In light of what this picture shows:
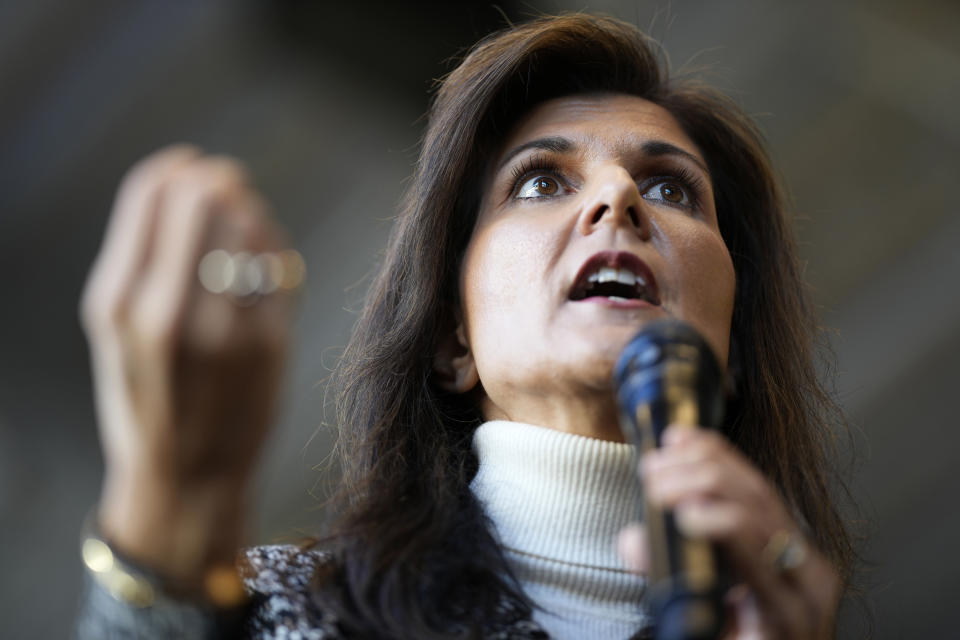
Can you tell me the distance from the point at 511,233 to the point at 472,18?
7.34 feet

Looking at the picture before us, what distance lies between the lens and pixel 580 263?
1629 millimetres

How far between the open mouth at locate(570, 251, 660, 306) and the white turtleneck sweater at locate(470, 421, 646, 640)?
223 millimetres

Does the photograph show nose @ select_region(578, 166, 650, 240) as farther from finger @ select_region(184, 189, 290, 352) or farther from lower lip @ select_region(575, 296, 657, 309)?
finger @ select_region(184, 189, 290, 352)

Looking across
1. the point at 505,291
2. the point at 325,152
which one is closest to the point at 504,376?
the point at 505,291

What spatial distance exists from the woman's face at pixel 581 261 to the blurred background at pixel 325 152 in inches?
60.9

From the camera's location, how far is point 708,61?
4.13 meters

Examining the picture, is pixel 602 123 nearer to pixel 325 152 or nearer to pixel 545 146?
pixel 545 146

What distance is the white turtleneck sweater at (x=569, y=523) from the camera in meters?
1.54

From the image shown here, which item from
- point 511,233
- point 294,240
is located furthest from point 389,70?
point 511,233

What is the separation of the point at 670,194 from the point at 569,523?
644 mm

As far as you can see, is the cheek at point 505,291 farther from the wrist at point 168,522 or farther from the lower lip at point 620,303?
the wrist at point 168,522

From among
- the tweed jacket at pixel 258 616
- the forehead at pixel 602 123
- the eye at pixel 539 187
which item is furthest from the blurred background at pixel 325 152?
the tweed jacket at pixel 258 616

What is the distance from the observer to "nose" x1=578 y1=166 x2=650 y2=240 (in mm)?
1660

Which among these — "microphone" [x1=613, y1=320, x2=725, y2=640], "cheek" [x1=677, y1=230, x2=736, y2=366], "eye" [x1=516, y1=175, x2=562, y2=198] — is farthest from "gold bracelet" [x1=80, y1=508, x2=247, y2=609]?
"eye" [x1=516, y1=175, x2=562, y2=198]
